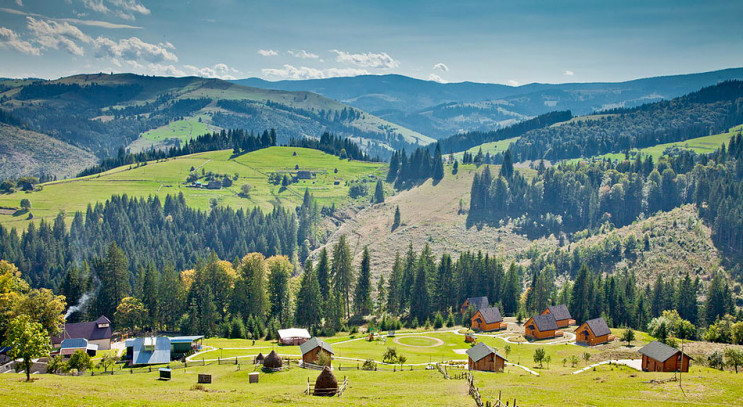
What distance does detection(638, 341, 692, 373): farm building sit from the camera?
2574 inches

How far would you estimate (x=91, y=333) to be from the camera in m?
100

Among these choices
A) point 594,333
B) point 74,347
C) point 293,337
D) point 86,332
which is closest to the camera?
point 74,347

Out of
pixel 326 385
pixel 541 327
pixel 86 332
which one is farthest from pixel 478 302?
pixel 86 332

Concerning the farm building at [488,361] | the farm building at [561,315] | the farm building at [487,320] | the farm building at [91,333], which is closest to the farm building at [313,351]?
the farm building at [488,361]

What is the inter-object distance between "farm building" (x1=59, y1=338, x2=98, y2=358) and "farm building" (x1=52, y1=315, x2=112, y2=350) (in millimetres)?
5748

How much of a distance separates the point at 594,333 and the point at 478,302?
36.2m

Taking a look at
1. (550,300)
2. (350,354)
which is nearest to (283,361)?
(350,354)

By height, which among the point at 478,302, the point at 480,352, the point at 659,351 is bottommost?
the point at 478,302

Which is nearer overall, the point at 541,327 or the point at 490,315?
the point at 541,327

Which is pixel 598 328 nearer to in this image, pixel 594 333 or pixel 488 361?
pixel 594 333

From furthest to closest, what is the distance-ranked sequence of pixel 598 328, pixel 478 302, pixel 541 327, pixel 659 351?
pixel 478 302
pixel 541 327
pixel 598 328
pixel 659 351

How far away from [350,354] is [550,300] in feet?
234

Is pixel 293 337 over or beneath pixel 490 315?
beneath

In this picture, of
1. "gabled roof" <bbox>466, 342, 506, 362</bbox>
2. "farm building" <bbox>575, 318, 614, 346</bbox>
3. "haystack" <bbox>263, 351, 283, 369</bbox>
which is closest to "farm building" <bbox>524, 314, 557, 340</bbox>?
"farm building" <bbox>575, 318, 614, 346</bbox>
